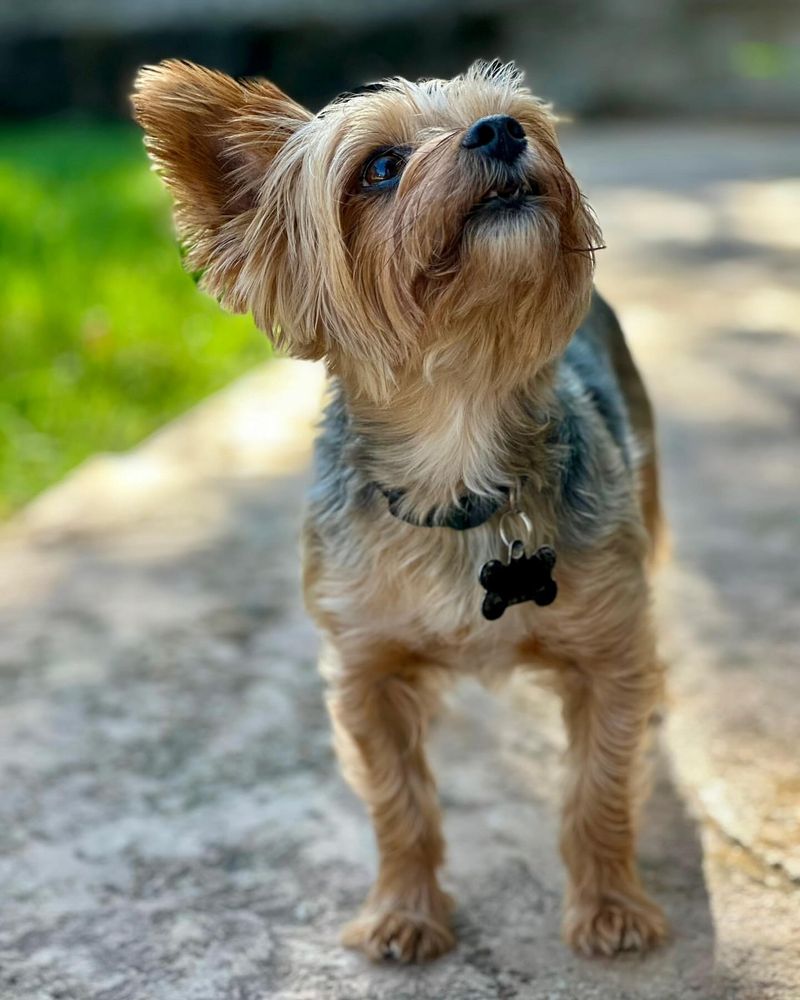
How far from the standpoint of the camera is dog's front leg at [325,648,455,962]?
9.42ft

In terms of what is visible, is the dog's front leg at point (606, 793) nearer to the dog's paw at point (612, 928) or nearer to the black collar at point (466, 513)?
the dog's paw at point (612, 928)

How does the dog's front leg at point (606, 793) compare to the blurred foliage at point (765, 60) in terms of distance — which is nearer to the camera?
the dog's front leg at point (606, 793)

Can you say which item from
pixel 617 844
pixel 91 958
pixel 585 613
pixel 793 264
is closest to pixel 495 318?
pixel 585 613

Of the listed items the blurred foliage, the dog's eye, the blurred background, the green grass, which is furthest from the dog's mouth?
the blurred foliage

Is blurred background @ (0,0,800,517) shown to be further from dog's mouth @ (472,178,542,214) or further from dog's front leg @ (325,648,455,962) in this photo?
dog's mouth @ (472,178,542,214)

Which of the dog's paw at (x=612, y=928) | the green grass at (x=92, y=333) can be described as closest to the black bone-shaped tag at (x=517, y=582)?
the dog's paw at (x=612, y=928)

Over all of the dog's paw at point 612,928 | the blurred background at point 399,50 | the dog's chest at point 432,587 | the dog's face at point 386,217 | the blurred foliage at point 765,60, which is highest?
the blurred foliage at point 765,60

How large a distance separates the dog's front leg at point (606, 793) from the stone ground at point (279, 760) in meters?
0.11

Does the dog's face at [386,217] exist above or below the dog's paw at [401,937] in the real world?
above

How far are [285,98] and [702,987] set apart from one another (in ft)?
6.64

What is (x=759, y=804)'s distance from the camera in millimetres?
3064

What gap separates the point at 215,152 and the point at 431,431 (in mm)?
737

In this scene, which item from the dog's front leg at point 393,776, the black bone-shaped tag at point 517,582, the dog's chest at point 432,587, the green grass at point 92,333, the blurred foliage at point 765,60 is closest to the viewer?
the black bone-shaped tag at point 517,582

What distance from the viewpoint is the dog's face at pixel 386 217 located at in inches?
95.5
